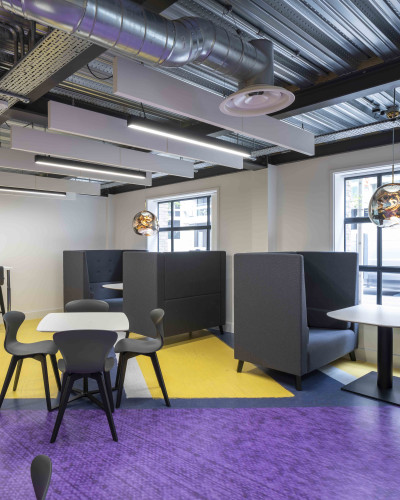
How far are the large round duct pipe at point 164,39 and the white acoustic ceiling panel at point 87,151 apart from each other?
2572mm

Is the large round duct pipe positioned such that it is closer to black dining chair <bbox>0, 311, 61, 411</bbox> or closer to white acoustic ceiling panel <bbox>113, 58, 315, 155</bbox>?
white acoustic ceiling panel <bbox>113, 58, 315, 155</bbox>

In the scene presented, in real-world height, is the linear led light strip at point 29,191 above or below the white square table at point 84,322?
above

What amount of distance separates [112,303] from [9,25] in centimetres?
516

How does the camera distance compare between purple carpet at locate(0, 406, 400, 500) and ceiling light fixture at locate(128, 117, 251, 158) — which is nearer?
purple carpet at locate(0, 406, 400, 500)

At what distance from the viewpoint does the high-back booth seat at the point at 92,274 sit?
24.0 feet

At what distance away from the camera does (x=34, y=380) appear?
13.8 feet

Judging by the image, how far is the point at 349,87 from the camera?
320 centimetres

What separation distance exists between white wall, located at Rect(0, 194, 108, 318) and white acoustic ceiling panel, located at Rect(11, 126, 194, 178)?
12.1 feet

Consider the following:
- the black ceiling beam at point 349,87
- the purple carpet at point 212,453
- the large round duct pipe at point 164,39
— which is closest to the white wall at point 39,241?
the purple carpet at point 212,453

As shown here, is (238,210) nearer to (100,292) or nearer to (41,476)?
(100,292)

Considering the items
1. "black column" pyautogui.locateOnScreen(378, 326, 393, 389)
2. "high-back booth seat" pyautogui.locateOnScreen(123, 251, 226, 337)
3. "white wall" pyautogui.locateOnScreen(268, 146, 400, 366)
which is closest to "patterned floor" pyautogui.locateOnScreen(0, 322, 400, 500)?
"black column" pyautogui.locateOnScreen(378, 326, 393, 389)

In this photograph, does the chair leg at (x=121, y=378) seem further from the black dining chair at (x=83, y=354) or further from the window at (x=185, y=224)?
the window at (x=185, y=224)

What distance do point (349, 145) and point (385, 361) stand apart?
292 cm

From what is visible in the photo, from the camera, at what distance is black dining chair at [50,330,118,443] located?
2.80 meters
